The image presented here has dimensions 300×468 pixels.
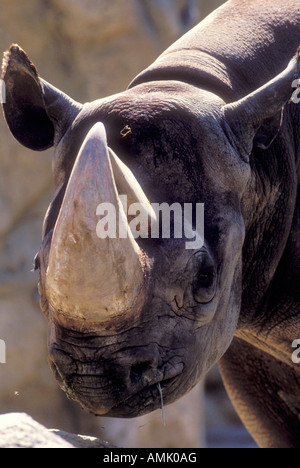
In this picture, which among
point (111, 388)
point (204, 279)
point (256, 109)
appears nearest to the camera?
point (111, 388)

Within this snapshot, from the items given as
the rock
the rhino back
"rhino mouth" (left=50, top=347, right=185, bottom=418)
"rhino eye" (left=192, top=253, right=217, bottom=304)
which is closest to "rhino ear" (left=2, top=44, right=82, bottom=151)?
the rhino back

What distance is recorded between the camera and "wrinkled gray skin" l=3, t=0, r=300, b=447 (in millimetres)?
2523

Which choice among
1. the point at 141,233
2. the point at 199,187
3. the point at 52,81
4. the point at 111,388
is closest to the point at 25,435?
the point at 111,388

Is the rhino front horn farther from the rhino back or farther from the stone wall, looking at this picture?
the stone wall

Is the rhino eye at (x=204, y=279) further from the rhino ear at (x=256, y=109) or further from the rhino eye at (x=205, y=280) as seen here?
the rhino ear at (x=256, y=109)

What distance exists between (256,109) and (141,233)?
722mm

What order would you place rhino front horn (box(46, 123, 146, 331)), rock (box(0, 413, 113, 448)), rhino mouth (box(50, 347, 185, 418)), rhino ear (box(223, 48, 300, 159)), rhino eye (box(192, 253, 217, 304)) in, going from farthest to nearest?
1. rhino ear (box(223, 48, 300, 159))
2. rhino eye (box(192, 253, 217, 304))
3. rhino mouth (box(50, 347, 185, 418))
4. rhino front horn (box(46, 123, 146, 331))
5. rock (box(0, 413, 113, 448))

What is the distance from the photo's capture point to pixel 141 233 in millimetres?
2568

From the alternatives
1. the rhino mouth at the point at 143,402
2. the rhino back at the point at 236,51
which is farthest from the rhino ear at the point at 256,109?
the rhino mouth at the point at 143,402

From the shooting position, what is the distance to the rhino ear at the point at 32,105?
10.0 feet

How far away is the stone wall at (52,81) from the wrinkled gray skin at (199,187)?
3.01 m

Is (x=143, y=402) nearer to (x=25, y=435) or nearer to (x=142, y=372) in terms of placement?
(x=142, y=372)
